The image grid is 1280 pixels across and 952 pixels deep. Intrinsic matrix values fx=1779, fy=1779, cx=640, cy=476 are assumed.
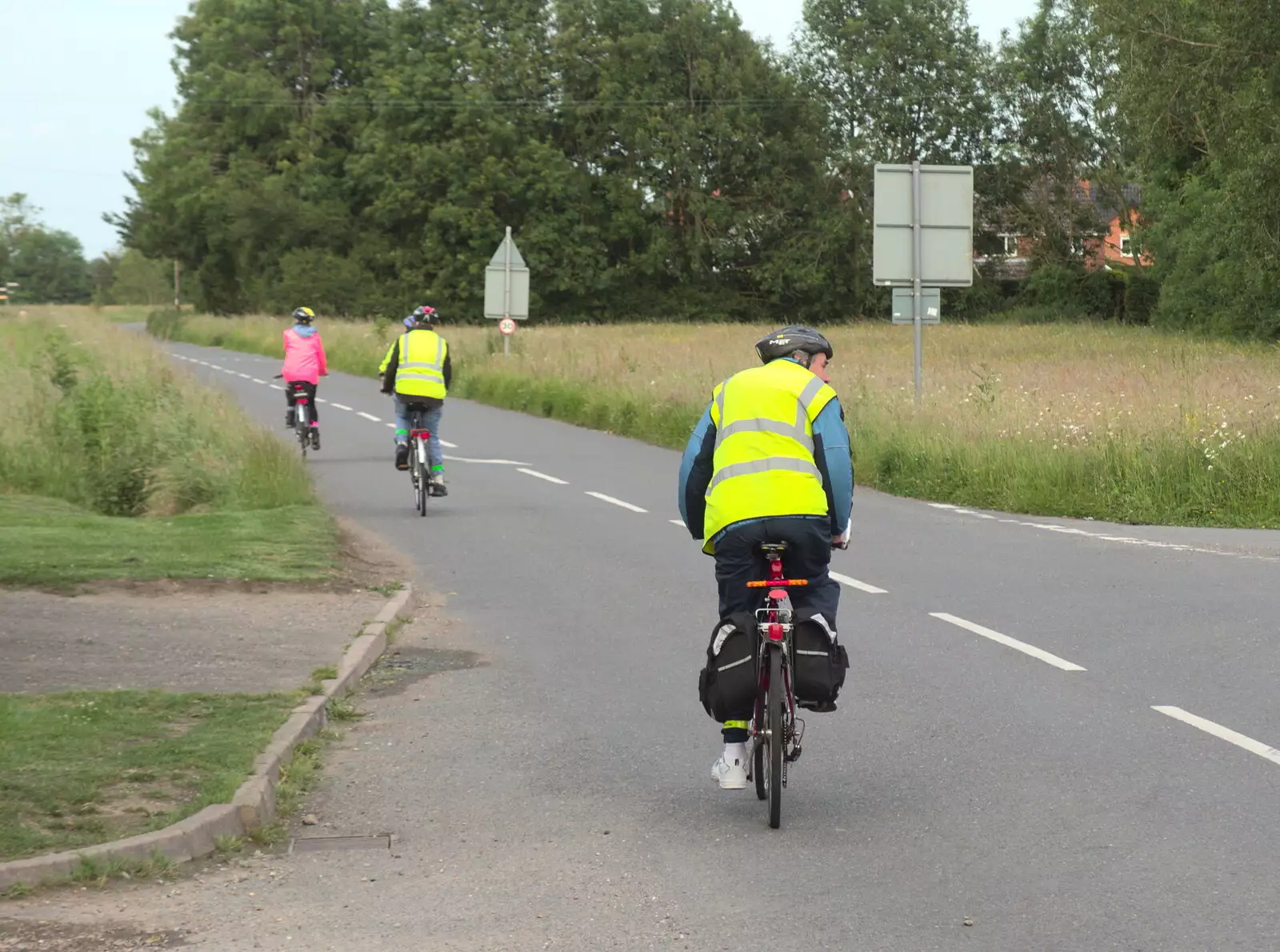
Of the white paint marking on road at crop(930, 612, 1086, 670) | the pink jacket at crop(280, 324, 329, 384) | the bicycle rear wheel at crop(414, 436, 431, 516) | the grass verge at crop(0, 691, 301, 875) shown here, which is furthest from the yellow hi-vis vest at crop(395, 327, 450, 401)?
the grass verge at crop(0, 691, 301, 875)

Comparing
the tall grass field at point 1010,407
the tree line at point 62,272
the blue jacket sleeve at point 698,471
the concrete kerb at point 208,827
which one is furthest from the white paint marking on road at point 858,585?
the tree line at point 62,272

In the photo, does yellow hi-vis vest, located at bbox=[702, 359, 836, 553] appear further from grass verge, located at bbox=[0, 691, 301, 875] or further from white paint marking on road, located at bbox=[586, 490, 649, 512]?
white paint marking on road, located at bbox=[586, 490, 649, 512]

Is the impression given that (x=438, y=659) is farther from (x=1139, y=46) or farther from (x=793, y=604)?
(x=1139, y=46)

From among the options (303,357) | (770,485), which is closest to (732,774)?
(770,485)

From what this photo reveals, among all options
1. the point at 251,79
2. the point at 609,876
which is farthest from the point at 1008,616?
the point at 251,79

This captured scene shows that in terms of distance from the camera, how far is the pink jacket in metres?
21.5

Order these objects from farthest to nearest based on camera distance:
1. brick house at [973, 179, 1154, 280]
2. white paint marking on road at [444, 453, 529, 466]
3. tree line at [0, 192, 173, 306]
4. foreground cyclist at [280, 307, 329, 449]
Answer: tree line at [0, 192, 173, 306] < brick house at [973, 179, 1154, 280] < white paint marking on road at [444, 453, 529, 466] < foreground cyclist at [280, 307, 329, 449]

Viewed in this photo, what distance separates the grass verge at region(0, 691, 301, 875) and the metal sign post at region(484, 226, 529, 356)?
31094mm

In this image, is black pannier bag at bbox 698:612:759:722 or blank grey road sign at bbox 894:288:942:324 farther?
blank grey road sign at bbox 894:288:942:324

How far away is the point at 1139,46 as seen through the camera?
37062mm

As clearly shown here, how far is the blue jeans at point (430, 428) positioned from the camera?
16766 millimetres

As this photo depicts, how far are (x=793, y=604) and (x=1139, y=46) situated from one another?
3334cm

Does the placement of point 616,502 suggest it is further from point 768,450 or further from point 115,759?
point 768,450

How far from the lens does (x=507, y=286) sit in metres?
38.7
